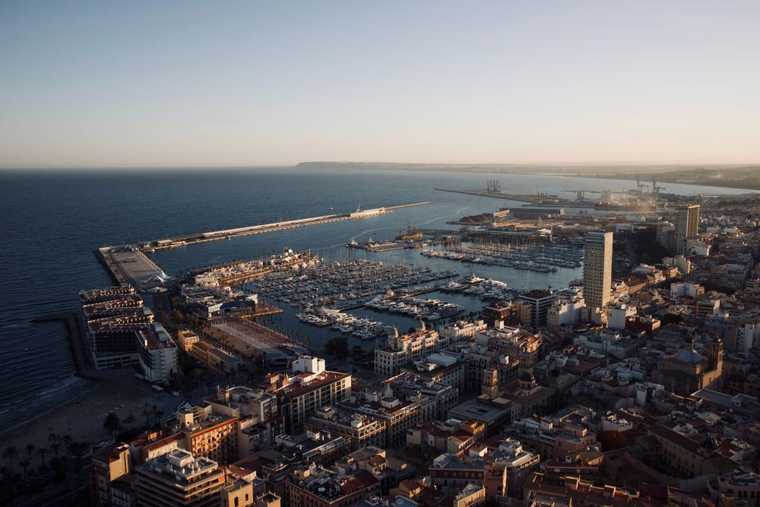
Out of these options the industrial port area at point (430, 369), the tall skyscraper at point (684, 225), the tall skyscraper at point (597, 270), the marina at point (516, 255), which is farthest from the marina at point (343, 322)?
the tall skyscraper at point (684, 225)

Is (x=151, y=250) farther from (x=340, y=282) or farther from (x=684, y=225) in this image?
(x=684, y=225)

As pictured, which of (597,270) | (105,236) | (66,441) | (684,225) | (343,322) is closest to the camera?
(66,441)

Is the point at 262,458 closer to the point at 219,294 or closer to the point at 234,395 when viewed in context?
the point at 234,395

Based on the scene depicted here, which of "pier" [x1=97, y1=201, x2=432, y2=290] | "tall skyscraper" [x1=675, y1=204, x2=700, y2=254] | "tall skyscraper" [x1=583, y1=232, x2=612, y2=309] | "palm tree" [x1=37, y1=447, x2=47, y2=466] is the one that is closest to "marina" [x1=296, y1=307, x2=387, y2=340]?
"tall skyscraper" [x1=583, y1=232, x2=612, y2=309]

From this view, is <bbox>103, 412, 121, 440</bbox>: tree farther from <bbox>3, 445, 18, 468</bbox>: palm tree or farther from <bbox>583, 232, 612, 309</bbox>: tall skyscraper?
<bbox>583, 232, 612, 309</bbox>: tall skyscraper

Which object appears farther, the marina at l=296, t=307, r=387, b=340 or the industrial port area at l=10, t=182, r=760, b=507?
the marina at l=296, t=307, r=387, b=340

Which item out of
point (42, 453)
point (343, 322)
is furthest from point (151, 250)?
point (42, 453)
